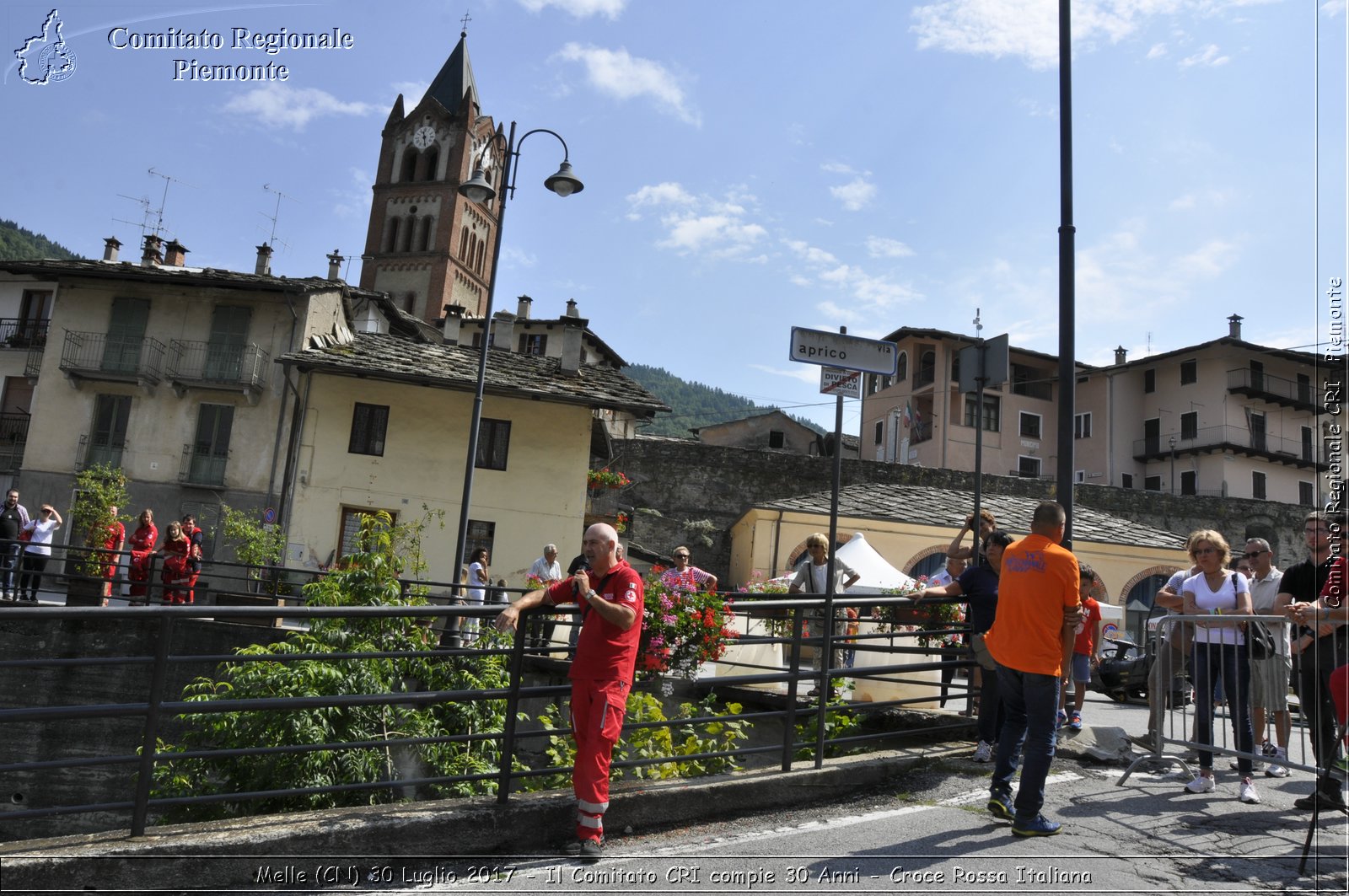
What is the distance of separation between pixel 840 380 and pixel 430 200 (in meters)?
68.6

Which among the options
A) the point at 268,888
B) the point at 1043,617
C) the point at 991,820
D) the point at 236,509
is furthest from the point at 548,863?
the point at 236,509

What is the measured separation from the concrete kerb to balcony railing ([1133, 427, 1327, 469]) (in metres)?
50.7

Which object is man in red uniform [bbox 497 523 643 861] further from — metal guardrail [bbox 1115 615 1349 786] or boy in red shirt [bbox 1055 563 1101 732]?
boy in red shirt [bbox 1055 563 1101 732]

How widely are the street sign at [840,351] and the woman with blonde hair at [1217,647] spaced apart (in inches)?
97.5

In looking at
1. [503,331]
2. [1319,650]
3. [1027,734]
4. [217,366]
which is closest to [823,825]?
[1027,734]

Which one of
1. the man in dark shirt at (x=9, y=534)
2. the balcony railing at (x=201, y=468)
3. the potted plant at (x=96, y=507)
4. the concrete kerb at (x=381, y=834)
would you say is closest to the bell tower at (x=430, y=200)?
the balcony railing at (x=201, y=468)

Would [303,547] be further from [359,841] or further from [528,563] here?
[359,841]

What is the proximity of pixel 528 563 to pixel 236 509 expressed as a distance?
26.9 ft

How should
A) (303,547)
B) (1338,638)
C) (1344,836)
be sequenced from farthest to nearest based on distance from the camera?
(303,547)
(1338,638)
(1344,836)

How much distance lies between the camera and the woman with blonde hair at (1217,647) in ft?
21.1

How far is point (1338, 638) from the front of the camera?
19.7 feet

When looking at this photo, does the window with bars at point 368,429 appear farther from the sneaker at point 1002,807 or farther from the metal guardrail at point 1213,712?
the sneaker at point 1002,807

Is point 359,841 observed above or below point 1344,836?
below

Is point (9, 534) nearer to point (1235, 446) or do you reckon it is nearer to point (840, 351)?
point (840, 351)
